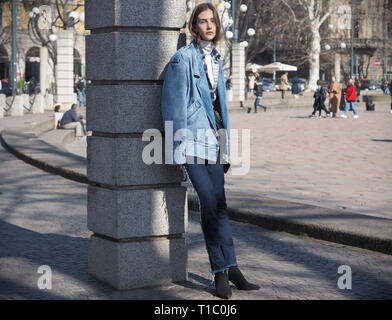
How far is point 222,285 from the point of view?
507cm

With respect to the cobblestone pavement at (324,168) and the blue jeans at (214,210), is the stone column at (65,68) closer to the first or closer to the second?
the cobblestone pavement at (324,168)

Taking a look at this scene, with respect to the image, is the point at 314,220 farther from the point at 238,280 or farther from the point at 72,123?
the point at 72,123

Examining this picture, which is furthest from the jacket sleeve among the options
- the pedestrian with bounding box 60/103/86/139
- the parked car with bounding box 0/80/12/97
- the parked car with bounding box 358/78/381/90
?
the parked car with bounding box 358/78/381/90

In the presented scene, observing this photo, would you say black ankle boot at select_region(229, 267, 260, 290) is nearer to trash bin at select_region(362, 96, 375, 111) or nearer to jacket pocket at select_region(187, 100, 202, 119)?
jacket pocket at select_region(187, 100, 202, 119)

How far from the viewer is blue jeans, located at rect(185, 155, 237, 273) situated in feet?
16.6

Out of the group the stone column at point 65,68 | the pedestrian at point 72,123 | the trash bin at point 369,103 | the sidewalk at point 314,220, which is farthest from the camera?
the stone column at point 65,68

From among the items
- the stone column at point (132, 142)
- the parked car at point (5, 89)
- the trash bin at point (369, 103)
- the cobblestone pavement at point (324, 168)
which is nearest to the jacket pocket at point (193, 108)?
the stone column at point (132, 142)

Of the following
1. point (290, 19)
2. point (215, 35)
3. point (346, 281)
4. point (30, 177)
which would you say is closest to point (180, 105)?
point (215, 35)

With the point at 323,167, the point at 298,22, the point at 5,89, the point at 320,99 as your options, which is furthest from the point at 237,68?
the point at 323,167

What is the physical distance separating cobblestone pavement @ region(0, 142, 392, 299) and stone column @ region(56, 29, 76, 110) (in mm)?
31020

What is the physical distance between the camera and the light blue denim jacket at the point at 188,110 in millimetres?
4969

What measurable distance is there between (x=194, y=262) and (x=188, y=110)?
1544 mm

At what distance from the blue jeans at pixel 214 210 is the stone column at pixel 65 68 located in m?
34.6

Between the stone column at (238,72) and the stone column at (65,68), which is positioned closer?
the stone column at (65,68)
